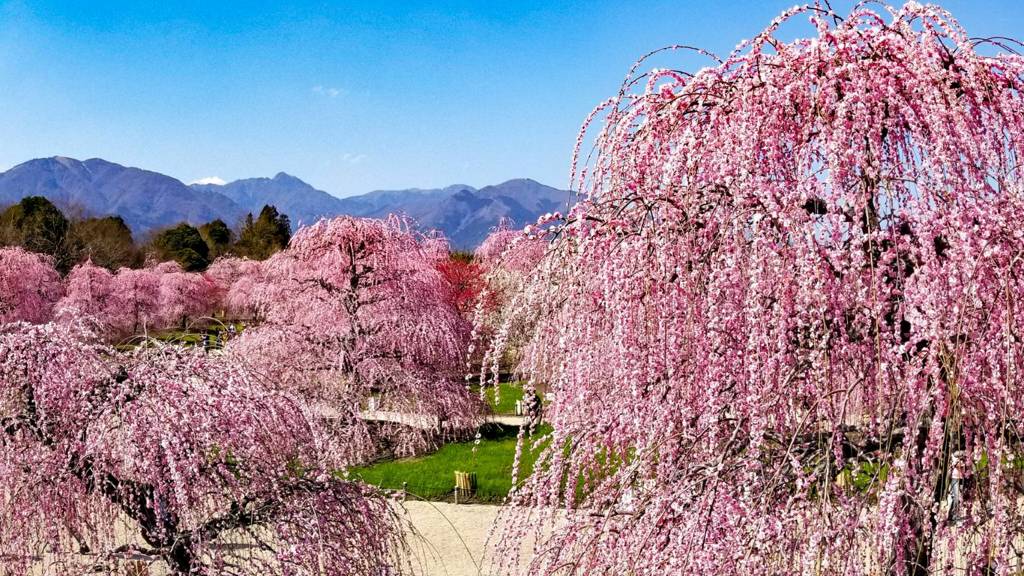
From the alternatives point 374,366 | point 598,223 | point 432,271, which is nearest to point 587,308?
point 598,223

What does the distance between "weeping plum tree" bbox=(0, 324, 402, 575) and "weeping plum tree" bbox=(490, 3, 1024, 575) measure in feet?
6.81

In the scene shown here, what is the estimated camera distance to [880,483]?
326 cm

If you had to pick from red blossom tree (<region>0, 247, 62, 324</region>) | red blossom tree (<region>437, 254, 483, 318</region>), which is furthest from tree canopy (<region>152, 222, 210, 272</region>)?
red blossom tree (<region>437, 254, 483, 318</region>)

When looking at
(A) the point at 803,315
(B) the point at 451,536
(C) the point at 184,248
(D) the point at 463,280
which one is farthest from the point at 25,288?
(C) the point at 184,248

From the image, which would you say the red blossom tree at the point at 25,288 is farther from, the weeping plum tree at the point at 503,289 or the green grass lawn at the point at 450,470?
the green grass lawn at the point at 450,470

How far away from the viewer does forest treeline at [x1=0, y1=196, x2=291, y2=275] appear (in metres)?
32.8

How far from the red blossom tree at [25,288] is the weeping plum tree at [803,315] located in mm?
19052

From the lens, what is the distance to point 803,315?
3.23 metres

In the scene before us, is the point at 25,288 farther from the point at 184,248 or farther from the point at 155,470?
the point at 184,248

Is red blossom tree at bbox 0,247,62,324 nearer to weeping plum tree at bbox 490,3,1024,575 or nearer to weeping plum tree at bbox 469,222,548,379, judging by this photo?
weeping plum tree at bbox 469,222,548,379

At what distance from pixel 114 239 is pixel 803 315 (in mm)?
45391

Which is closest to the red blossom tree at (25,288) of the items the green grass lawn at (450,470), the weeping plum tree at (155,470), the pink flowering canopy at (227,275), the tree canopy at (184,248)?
→ the pink flowering canopy at (227,275)

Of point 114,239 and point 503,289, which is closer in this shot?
point 503,289

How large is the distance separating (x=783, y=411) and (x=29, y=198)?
47.3m
